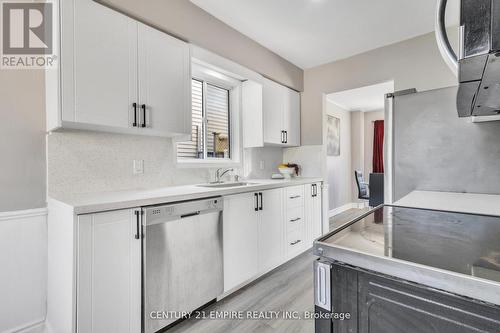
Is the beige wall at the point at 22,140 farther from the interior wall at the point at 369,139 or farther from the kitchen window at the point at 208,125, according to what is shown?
the interior wall at the point at 369,139

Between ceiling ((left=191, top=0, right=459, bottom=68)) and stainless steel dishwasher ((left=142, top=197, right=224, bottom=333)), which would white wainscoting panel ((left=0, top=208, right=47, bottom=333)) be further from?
ceiling ((left=191, top=0, right=459, bottom=68))

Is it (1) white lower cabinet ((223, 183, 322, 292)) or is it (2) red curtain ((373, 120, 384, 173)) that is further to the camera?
(2) red curtain ((373, 120, 384, 173))

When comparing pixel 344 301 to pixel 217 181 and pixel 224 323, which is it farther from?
pixel 217 181

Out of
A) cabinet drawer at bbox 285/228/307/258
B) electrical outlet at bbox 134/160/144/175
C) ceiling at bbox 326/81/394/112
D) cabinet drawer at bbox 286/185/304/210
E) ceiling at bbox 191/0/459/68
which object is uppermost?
ceiling at bbox 191/0/459/68

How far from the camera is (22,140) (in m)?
1.57

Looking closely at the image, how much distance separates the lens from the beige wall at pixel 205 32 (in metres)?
1.85

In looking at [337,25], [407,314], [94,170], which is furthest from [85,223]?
[337,25]

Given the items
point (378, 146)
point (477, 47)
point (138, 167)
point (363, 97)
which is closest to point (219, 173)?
point (138, 167)

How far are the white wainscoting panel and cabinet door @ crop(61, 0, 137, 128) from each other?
73 cm

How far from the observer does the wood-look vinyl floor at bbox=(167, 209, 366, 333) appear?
5.60ft

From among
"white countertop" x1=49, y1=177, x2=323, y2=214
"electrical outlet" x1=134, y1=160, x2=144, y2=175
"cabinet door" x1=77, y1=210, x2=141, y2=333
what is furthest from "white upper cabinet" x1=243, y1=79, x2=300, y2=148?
"cabinet door" x1=77, y1=210, x2=141, y2=333

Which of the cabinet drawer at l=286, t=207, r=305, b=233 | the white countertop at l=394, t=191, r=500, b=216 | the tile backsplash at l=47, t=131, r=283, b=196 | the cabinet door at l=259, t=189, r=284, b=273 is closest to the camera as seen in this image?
the white countertop at l=394, t=191, r=500, b=216

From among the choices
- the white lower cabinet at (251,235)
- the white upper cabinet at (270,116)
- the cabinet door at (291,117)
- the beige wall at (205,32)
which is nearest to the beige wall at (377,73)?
the cabinet door at (291,117)

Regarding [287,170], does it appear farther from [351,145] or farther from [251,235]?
[351,145]
